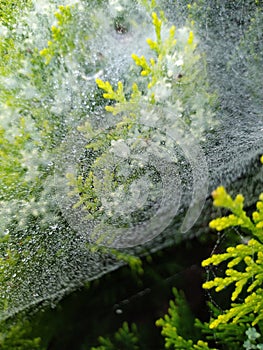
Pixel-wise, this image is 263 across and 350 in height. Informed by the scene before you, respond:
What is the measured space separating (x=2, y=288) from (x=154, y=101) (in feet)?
3.52

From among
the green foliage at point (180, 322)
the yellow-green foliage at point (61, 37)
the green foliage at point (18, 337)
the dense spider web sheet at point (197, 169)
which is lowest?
the green foliage at point (180, 322)

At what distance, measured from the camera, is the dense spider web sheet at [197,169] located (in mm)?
1814

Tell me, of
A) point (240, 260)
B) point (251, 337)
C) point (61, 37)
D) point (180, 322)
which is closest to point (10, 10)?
point (61, 37)

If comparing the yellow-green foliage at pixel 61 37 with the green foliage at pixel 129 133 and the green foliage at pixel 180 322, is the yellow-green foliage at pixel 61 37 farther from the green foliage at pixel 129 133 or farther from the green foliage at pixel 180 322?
the green foliage at pixel 180 322

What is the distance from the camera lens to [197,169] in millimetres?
1831

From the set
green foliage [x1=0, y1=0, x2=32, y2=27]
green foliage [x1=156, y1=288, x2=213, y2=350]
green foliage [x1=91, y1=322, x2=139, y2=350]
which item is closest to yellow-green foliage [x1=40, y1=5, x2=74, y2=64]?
green foliage [x1=0, y1=0, x2=32, y2=27]

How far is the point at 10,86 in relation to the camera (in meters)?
1.89

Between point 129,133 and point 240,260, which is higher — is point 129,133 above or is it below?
above

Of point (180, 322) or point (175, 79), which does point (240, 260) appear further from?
point (175, 79)

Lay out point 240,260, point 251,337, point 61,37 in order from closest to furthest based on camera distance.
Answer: point 240,260 < point 251,337 < point 61,37

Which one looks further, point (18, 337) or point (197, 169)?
point (18, 337)

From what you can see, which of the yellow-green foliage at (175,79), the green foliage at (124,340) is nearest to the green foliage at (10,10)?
the yellow-green foliage at (175,79)

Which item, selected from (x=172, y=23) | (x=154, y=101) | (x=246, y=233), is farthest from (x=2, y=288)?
(x=172, y=23)

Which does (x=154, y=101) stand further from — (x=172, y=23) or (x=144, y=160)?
(x=172, y=23)
